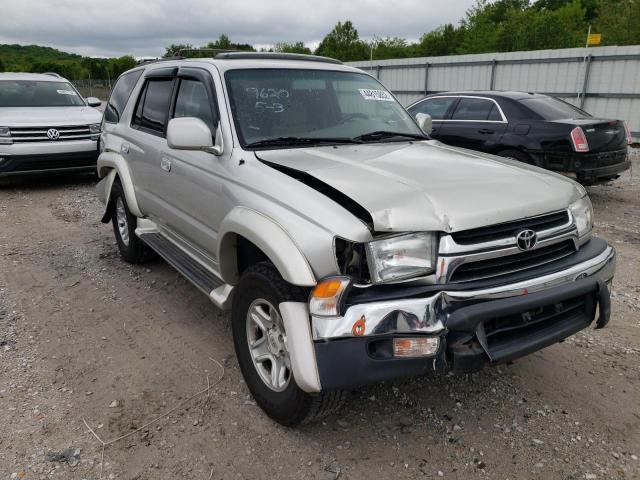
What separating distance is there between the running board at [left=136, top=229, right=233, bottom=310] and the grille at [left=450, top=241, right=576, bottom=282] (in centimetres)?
144

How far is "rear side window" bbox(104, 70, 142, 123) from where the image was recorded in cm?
506

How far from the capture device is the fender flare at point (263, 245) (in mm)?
2334

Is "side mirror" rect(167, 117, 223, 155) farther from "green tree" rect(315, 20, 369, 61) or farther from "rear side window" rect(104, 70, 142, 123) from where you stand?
"green tree" rect(315, 20, 369, 61)

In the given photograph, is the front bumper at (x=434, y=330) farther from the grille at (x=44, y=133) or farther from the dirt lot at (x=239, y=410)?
the grille at (x=44, y=133)

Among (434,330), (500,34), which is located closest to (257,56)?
(434,330)

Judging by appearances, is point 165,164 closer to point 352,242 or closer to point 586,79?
point 352,242

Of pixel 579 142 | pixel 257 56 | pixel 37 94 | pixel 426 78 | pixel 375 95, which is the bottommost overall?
pixel 579 142

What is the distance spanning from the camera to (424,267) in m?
2.35

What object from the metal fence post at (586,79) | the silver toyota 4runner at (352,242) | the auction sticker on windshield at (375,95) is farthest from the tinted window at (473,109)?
the metal fence post at (586,79)

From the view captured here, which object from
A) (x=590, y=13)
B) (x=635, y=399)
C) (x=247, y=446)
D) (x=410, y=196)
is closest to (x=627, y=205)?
(x=635, y=399)

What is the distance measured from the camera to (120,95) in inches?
207

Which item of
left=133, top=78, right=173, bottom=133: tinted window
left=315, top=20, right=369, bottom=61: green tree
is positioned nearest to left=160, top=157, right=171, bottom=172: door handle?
left=133, top=78, right=173, bottom=133: tinted window

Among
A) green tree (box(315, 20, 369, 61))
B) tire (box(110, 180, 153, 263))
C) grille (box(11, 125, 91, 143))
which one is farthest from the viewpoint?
green tree (box(315, 20, 369, 61))

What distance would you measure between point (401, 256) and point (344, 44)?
70.7 meters
